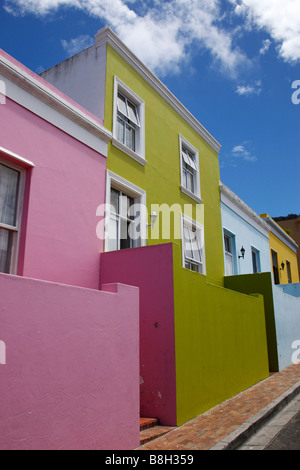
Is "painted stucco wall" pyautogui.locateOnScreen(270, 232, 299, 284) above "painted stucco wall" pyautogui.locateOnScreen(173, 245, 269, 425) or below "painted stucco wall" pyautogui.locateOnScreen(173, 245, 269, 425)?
above

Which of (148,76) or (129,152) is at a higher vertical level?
(148,76)

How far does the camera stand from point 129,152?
8953mm

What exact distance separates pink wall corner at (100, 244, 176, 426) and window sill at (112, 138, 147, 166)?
8.62 feet

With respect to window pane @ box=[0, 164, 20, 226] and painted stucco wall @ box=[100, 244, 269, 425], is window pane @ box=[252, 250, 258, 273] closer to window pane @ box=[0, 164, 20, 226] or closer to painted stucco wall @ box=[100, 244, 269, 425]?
painted stucco wall @ box=[100, 244, 269, 425]

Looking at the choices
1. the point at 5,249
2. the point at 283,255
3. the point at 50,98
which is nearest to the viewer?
the point at 5,249

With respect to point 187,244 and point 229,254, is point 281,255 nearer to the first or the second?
point 229,254

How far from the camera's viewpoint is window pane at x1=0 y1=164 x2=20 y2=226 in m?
6.01

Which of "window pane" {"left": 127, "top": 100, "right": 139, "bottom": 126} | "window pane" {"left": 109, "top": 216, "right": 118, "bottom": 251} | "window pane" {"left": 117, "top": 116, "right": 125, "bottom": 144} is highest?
"window pane" {"left": 127, "top": 100, "right": 139, "bottom": 126}

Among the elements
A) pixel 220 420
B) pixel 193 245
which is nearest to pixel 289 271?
pixel 193 245

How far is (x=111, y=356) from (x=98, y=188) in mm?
3804

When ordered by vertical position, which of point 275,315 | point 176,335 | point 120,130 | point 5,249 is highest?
point 120,130

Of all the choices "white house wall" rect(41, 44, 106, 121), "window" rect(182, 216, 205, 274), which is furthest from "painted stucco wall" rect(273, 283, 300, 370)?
"white house wall" rect(41, 44, 106, 121)

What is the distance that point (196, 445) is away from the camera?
5.13 m

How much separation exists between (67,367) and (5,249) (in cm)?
246
